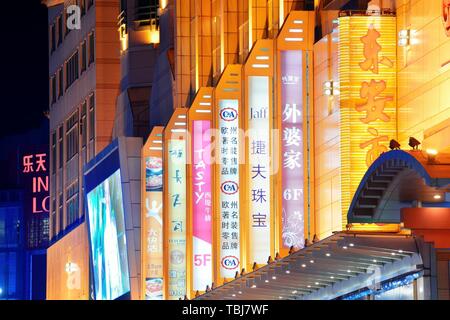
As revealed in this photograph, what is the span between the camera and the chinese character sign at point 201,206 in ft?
152

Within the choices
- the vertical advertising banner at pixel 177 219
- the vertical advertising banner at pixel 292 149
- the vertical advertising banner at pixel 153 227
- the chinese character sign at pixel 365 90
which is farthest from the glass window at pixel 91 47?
the chinese character sign at pixel 365 90

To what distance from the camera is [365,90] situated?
102ft

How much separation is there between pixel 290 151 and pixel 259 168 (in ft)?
9.74

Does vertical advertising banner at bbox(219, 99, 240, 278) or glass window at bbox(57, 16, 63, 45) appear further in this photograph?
glass window at bbox(57, 16, 63, 45)

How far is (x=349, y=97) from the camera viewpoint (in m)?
31.4

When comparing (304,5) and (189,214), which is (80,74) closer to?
(189,214)

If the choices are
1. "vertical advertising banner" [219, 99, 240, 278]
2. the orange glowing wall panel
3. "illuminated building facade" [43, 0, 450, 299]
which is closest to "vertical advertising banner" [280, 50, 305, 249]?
"illuminated building facade" [43, 0, 450, 299]

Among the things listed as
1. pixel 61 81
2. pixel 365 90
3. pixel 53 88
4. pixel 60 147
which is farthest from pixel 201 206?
pixel 53 88

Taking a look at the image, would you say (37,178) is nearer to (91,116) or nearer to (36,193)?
(36,193)

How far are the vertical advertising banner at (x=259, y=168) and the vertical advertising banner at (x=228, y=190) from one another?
2782 mm

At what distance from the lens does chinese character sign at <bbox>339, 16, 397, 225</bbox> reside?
3083 cm

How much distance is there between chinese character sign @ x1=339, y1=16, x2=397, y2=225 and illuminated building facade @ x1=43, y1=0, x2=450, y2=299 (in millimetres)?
33

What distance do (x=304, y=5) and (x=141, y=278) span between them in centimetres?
1904

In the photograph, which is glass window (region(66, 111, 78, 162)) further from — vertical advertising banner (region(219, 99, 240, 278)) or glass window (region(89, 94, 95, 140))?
vertical advertising banner (region(219, 99, 240, 278))
